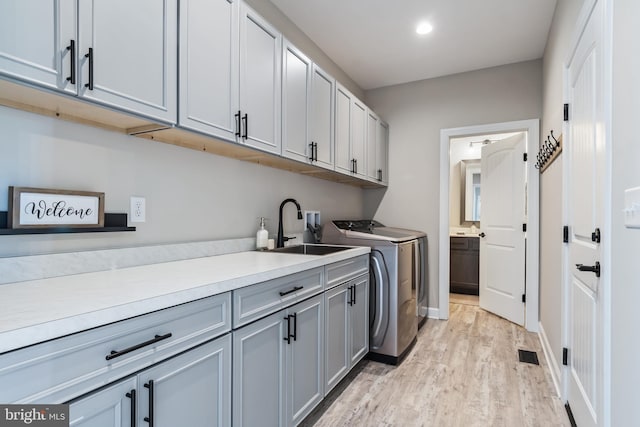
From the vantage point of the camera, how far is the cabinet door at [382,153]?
3770mm

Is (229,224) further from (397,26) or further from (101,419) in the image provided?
(397,26)

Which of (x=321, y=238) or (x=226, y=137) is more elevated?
(x=226, y=137)

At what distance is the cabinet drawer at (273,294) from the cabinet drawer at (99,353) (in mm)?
150

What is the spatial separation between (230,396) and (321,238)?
5.98ft

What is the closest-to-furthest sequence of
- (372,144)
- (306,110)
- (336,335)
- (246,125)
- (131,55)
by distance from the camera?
(131,55), (246,125), (336,335), (306,110), (372,144)

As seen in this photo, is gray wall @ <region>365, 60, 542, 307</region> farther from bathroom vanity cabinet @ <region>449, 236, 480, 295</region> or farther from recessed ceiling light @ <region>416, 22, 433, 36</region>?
bathroom vanity cabinet @ <region>449, 236, 480, 295</region>

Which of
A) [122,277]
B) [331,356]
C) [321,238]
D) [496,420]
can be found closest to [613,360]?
[496,420]

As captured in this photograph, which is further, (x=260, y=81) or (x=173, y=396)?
(x=260, y=81)

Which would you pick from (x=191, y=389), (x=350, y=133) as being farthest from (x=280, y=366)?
(x=350, y=133)

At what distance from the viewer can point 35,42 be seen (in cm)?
101

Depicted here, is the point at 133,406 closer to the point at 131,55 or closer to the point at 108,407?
Answer: the point at 108,407

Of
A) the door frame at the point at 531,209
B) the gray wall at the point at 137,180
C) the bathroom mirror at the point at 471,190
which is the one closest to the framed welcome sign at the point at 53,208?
the gray wall at the point at 137,180

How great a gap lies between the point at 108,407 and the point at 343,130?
A: 99.0 inches

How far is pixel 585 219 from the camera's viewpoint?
1645 millimetres
